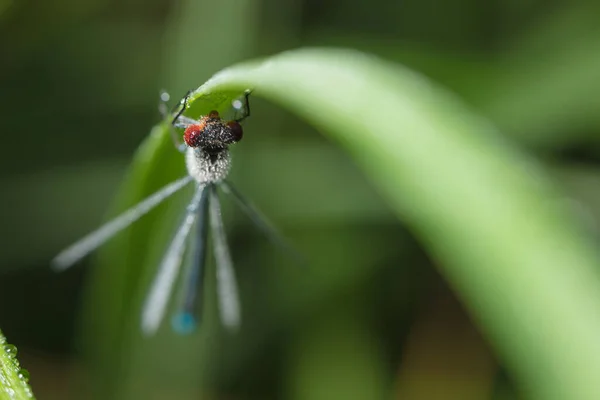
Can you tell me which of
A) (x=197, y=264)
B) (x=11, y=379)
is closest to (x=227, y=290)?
(x=197, y=264)

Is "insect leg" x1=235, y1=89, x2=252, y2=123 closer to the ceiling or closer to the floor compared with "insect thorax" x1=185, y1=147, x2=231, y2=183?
closer to the ceiling

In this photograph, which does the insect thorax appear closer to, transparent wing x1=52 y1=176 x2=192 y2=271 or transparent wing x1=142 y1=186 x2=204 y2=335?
transparent wing x1=52 y1=176 x2=192 y2=271

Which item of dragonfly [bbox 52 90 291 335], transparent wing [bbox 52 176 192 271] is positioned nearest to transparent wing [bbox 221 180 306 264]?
dragonfly [bbox 52 90 291 335]

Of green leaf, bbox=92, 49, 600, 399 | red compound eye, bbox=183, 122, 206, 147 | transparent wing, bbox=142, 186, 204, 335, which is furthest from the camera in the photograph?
transparent wing, bbox=142, 186, 204, 335

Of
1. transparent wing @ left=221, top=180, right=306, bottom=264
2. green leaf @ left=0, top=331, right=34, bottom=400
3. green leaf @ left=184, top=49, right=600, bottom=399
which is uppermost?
green leaf @ left=184, top=49, right=600, bottom=399

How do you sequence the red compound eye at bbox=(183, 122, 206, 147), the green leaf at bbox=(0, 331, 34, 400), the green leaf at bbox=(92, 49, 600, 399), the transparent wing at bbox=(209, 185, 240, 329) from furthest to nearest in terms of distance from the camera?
the transparent wing at bbox=(209, 185, 240, 329)
the green leaf at bbox=(92, 49, 600, 399)
the red compound eye at bbox=(183, 122, 206, 147)
the green leaf at bbox=(0, 331, 34, 400)
